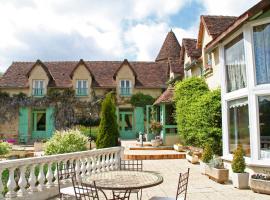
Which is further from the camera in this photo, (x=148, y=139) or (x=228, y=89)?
(x=148, y=139)

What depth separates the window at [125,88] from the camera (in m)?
31.5

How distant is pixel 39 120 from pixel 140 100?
35.7 ft

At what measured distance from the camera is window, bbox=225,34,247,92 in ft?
34.6

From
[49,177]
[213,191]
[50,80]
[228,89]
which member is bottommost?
[213,191]

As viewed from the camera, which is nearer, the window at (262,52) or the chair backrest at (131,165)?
the chair backrest at (131,165)

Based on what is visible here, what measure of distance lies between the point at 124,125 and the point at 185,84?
14.1 meters

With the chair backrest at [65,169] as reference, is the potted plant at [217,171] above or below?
below

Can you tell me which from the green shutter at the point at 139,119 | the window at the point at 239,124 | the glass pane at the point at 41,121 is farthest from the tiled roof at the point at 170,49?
the window at the point at 239,124

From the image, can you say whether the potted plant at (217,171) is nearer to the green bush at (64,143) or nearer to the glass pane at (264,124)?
the glass pane at (264,124)

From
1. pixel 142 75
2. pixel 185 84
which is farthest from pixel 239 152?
pixel 142 75

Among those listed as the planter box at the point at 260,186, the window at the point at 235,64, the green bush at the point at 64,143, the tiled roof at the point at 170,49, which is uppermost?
the tiled roof at the point at 170,49

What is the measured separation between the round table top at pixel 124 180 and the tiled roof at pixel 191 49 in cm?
1599

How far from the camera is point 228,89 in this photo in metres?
11.6

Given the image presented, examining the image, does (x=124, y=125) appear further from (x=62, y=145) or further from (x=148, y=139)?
(x=62, y=145)
